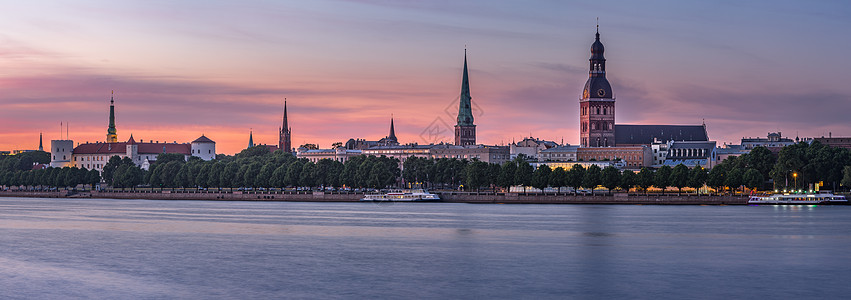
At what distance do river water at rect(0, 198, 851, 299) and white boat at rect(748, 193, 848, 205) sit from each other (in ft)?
72.5

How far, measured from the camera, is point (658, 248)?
161 feet

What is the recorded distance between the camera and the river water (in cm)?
3512

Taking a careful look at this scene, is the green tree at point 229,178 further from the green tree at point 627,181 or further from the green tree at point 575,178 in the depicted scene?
the green tree at point 627,181

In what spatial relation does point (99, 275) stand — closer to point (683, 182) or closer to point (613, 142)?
point (683, 182)

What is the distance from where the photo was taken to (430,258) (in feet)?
146

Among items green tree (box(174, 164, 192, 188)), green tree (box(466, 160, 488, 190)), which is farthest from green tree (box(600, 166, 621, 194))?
green tree (box(174, 164, 192, 188))

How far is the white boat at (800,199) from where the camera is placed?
308ft

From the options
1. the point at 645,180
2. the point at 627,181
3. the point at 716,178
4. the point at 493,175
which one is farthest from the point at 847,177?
the point at 493,175

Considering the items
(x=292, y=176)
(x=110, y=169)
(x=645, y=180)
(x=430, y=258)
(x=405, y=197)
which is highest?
(x=110, y=169)

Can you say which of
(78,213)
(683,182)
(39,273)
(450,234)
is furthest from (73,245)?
(683,182)

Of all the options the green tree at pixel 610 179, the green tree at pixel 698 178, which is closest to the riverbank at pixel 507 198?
the green tree at pixel 610 179

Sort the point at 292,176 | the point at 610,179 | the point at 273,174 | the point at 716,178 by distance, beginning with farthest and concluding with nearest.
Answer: the point at 273,174 < the point at 292,176 < the point at 610,179 < the point at 716,178

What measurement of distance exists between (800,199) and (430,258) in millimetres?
60808

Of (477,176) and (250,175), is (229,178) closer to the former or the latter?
(250,175)
